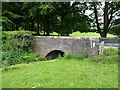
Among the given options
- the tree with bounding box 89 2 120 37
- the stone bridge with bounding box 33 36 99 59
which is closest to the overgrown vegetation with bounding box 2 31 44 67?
the stone bridge with bounding box 33 36 99 59

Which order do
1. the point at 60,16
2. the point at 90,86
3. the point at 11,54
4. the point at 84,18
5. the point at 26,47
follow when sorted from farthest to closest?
the point at 60,16 → the point at 84,18 → the point at 26,47 → the point at 11,54 → the point at 90,86

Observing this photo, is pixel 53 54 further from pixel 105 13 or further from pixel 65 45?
pixel 105 13

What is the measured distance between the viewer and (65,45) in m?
8.86

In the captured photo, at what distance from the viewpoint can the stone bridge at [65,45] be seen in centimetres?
795

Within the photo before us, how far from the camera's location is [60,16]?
14172 millimetres

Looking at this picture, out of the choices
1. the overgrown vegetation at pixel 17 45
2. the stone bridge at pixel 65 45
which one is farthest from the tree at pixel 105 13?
the overgrown vegetation at pixel 17 45

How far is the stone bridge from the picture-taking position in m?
7.95

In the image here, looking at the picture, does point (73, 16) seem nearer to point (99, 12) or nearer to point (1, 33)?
point (99, 12)

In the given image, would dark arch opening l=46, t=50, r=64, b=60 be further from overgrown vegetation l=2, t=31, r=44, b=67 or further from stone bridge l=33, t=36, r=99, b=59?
overgrown vegetation l=2, t=31, r=44, b=67

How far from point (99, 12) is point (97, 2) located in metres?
1.87

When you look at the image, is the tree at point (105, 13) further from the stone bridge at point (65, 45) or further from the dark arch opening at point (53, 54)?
the stone bridge at point (65, 45)

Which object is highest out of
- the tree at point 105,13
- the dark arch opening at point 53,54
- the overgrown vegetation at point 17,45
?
the tree at point 105,13

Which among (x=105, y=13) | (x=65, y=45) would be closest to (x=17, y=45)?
(x=65, y=45)

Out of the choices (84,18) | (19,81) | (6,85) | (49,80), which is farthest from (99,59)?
(84,18)
